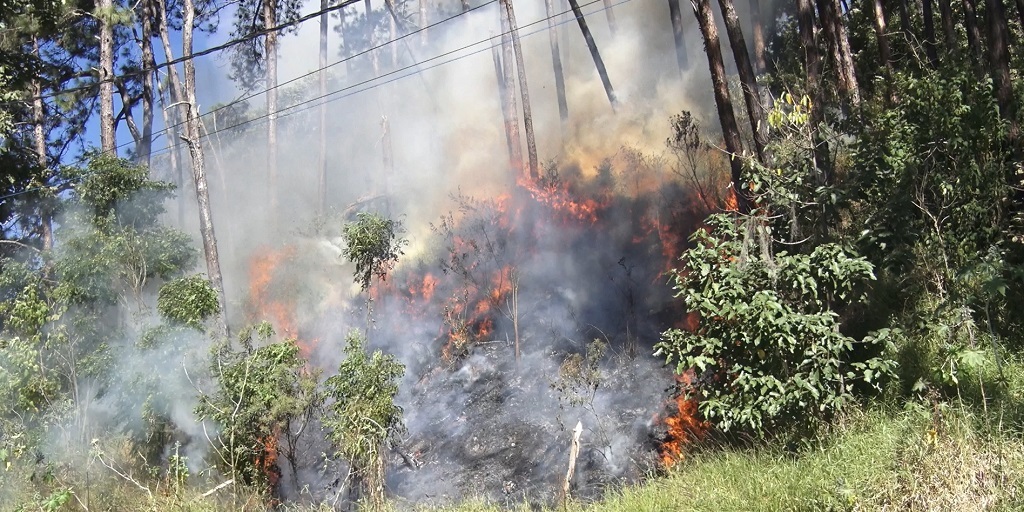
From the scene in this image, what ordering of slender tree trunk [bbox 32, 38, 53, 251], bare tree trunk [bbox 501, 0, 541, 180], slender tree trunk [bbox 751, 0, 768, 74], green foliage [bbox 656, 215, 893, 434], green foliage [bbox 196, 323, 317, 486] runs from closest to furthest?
green foliage [bbox 656, 215, 893, 434]
green foliage [bbox 196, 323, 317, 486]
slender tree trunk [bbox 32, 38, 53, 251]
slender tree trunk [bbox 751, 0, 768, 74]
bare tree trunk [bbox 501, 0, 541, 180]

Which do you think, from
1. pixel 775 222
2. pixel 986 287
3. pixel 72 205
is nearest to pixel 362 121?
pixel 72 205

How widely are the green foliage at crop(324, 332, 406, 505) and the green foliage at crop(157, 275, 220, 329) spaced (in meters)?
3.49

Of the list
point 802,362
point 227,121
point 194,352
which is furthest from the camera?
point 227,121

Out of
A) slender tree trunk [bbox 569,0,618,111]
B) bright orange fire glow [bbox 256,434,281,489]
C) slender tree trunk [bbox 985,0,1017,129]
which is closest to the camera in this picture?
slender tree trunk [bbox 985,0,1017,129]

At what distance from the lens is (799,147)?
8.98m

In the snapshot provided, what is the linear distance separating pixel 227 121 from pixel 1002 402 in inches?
1671

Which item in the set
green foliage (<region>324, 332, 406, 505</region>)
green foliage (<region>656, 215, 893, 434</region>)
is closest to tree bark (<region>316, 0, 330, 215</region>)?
green foliage (<region>324, 332, 406, 505</region>)

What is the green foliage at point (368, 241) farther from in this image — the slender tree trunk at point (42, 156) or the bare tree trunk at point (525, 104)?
the bare tree trunk at point (525, 104)

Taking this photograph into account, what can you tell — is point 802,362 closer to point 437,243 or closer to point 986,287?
point 986,287

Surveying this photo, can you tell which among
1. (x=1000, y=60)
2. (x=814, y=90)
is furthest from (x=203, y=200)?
(x=1000, y=60)

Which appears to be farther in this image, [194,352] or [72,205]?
[72,205]

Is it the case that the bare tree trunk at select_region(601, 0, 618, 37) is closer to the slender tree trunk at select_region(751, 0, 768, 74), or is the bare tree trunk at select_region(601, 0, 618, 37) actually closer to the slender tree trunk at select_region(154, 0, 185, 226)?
the slender tree trunk at select_region(751, 0, 768, 74)

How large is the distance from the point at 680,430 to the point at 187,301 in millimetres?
8428

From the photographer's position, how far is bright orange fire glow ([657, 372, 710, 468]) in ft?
33.8
